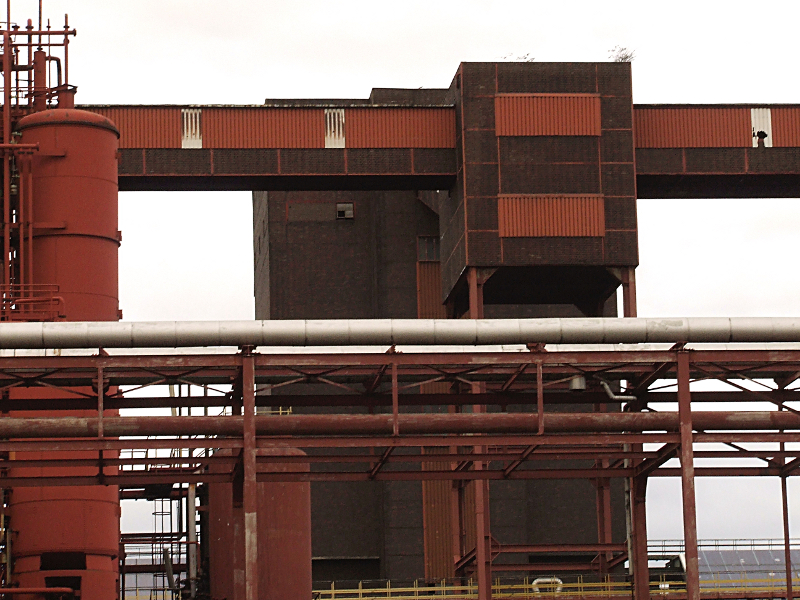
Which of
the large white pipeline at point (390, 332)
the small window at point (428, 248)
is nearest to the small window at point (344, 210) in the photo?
the small window at point (428, 248)

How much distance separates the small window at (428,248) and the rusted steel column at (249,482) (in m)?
27.5

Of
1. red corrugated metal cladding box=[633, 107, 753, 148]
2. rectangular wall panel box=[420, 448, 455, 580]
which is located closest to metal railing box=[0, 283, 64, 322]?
red corrugated metal cladding box=[633, 107, 753, 148]

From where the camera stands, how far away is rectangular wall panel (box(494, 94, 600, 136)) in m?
43.7

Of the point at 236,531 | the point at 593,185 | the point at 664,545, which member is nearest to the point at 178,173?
the point at 593,185

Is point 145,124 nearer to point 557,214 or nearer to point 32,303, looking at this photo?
point 32,303

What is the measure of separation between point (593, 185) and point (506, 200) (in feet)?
9.40

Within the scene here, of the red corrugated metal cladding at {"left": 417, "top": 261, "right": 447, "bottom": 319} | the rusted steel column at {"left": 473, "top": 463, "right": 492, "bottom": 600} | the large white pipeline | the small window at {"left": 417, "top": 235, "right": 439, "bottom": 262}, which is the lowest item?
the rusted steel column at {"left": 473, "top": 463, "right": 492, "bottom": 600}

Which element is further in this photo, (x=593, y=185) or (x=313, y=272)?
(x=313, y=272)

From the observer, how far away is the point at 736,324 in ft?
100

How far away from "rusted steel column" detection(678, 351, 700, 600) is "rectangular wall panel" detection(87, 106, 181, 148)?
21.9m

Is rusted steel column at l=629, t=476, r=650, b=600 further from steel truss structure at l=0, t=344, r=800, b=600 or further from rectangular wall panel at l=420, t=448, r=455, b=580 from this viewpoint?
rectangular wall panel at l=420, t=448, r=455, b=580

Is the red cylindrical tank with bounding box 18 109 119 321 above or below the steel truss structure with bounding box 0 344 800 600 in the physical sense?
above

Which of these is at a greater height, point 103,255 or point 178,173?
point 178,173

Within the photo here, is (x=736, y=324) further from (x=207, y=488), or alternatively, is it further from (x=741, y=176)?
(x=207, y=488)
